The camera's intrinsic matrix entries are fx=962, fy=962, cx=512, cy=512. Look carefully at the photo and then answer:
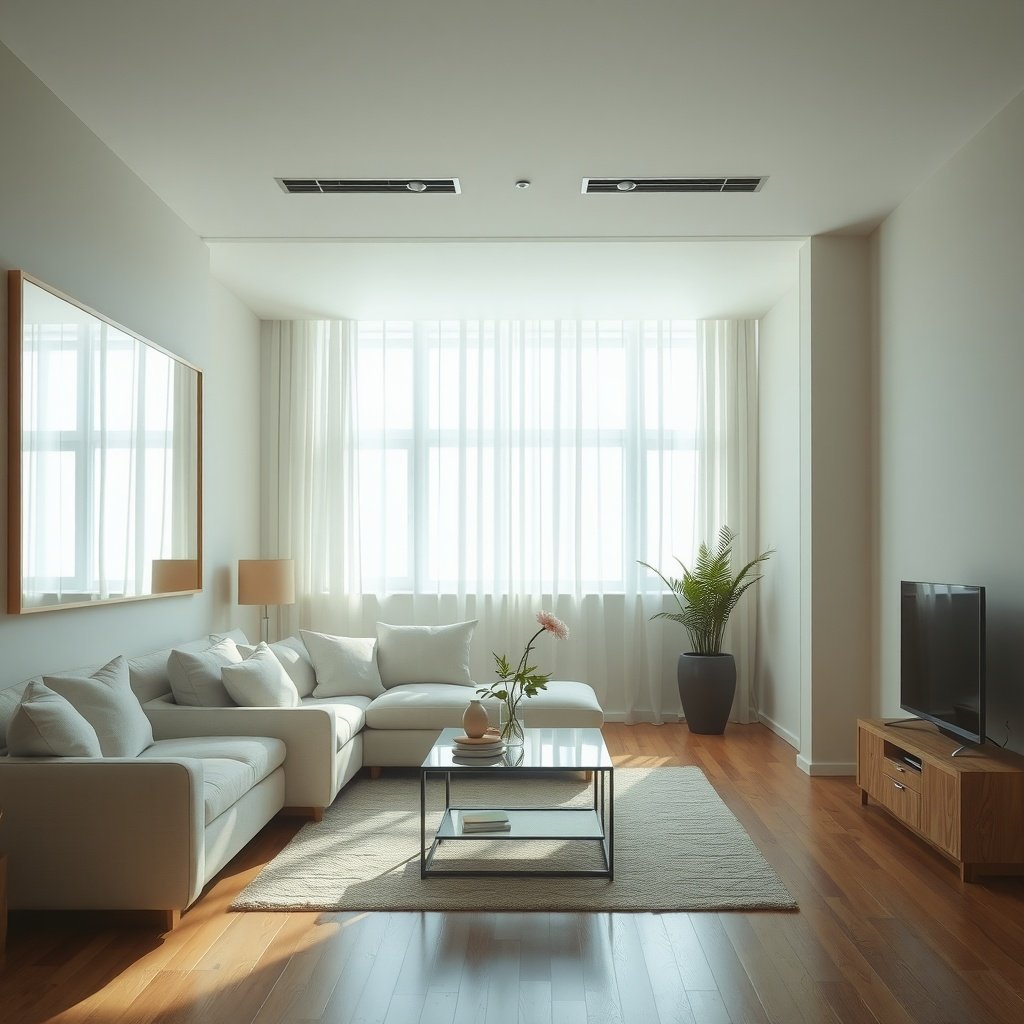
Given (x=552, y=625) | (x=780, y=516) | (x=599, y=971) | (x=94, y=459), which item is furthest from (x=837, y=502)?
(x=94, y=459)

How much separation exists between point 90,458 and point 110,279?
809mm

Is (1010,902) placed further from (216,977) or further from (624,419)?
(624,419)

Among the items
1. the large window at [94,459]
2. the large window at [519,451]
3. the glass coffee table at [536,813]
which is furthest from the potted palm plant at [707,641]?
the large window at [94,459]

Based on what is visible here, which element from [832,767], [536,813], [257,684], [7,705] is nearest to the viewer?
[7,705]

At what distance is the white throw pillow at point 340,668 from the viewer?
566 centimetres

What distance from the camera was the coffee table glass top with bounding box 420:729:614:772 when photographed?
3.74 metres

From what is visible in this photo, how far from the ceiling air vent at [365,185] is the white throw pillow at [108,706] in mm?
2385

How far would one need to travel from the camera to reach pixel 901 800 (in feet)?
13.3

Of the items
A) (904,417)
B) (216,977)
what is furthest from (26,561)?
(904,417)

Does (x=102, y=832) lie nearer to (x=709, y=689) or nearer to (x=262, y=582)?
(x=262, y=582)

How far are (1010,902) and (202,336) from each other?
15.3ft

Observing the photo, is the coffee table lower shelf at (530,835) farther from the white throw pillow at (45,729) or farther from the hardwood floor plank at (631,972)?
the white throw pillow at (45,729)

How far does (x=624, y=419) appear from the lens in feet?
23.7

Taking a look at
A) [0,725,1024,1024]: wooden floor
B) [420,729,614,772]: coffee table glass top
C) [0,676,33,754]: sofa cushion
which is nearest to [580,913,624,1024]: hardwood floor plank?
[0,725,1024,1024]: wooden floor
